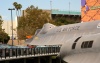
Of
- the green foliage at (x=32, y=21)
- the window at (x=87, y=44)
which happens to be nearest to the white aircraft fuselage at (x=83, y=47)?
the window at (x=87, y=44)

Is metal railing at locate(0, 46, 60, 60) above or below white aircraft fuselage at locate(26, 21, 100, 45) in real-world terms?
below

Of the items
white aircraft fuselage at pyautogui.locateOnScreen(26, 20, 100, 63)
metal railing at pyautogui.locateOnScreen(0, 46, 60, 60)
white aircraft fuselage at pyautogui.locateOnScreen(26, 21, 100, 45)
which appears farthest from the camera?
white aircraft fuselage at pyautogui.locateOnScreen(26, 21, 100, 45)

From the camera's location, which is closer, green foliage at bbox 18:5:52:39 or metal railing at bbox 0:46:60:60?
metal railing at bbox 0:46:60:60

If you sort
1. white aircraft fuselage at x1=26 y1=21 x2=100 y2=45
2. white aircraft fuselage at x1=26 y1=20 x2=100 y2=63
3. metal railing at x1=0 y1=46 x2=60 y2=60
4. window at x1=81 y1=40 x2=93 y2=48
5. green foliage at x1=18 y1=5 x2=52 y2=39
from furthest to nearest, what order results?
green foliage at x1=18 y1=5 x2=52 y2=39, white aircraft fuselage at x1=26 y1=21 x2=100 y2=45, metal railing at x1=0 y1=46 x2=60 y2=60, window at x1=81 y1=40 x2=93 y2=48, white aircraft fuselage at x1=26 y1=20 x2=100 y2=63

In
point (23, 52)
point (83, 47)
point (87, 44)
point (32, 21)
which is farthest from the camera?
point (32, 21)

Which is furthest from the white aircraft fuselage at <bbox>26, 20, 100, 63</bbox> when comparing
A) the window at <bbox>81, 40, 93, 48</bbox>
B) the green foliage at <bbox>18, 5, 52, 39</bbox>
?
the green foliage at <bbox>18, 5, 52, 39</bbox>

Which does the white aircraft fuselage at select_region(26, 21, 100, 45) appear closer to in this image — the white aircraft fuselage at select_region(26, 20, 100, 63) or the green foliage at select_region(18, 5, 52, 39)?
the white aircraft fuselage at select_region(26, 20, 100, 63)

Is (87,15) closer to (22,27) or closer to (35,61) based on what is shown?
(22,27)

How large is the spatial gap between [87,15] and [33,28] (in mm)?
24480

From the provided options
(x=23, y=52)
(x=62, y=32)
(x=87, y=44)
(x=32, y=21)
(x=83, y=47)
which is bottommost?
(x=23, y=52)

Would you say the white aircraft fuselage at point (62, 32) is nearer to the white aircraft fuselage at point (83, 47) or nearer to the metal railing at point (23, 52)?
the white aircraft fuselage at point (83, 47)

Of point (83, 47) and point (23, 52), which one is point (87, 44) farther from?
point (23, 52)

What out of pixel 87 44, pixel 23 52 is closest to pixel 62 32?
pixel 23 52

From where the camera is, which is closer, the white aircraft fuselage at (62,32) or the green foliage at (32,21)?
the white aircraft fuselage at (62,32)
